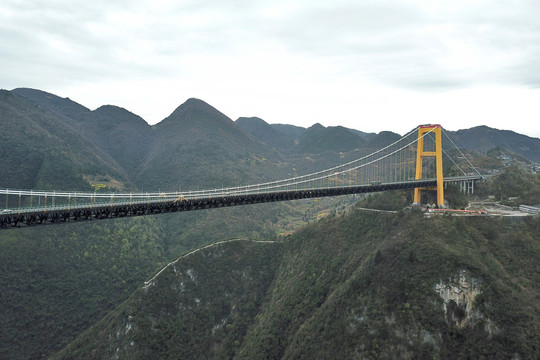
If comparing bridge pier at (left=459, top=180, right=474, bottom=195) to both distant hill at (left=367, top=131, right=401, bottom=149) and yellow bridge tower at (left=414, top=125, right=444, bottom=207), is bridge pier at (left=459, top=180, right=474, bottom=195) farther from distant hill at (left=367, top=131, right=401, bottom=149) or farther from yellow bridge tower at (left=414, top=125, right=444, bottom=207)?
distant hill at (left=367, top=131, right=401, bottom=149)

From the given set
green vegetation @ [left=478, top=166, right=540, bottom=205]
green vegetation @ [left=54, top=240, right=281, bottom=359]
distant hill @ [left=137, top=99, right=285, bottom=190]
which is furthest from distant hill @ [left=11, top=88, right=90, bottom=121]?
green vegetation @ [left=478, top=166, right=540, bottom=205]

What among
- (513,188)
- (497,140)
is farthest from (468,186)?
(497,140)

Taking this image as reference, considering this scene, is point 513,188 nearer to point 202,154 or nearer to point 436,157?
point 436,157

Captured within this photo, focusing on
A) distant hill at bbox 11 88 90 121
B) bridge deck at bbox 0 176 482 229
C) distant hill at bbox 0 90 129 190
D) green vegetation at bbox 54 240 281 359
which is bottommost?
green vegetation at bbox 54 240 281 359

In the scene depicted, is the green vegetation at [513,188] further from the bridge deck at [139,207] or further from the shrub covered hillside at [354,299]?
the bridge deck at [139,207]

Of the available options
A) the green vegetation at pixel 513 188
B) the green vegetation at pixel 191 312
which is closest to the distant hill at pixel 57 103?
the green vegetation at pixel 191 312

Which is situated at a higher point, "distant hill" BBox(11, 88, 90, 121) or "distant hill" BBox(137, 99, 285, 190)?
"distant hill" BBox(11, 88, 90, 121)
